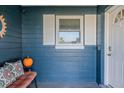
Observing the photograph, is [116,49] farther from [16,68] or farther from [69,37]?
[16,68]

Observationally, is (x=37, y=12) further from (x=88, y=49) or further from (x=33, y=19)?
(x=88, y=49)

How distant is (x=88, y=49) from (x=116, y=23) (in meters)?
1.45

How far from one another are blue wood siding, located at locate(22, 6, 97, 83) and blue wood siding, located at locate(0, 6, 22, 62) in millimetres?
286

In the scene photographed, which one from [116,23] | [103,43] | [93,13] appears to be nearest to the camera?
[116,23]

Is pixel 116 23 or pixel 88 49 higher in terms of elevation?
pixel 116 23

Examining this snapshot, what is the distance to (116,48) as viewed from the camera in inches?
167

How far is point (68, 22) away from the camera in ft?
18.2

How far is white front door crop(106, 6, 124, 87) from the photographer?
3951 mm

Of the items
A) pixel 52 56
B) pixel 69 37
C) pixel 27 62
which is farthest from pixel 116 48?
pixel 27 62

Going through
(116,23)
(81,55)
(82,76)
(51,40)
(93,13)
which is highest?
(93,13)

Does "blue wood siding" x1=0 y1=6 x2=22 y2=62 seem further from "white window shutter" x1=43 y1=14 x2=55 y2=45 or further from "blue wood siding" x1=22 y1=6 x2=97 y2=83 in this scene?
"white window shutter" x1=43 y1=14 x2=55 y2=45

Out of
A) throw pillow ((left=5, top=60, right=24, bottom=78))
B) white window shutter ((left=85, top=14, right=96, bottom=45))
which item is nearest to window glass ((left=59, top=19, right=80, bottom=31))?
white window shutter ((left=85, top=14, right=96, bottom=45))

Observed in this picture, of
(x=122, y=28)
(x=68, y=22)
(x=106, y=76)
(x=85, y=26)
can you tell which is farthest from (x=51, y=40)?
(x=122, y=28)

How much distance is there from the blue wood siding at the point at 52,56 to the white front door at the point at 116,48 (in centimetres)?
88
